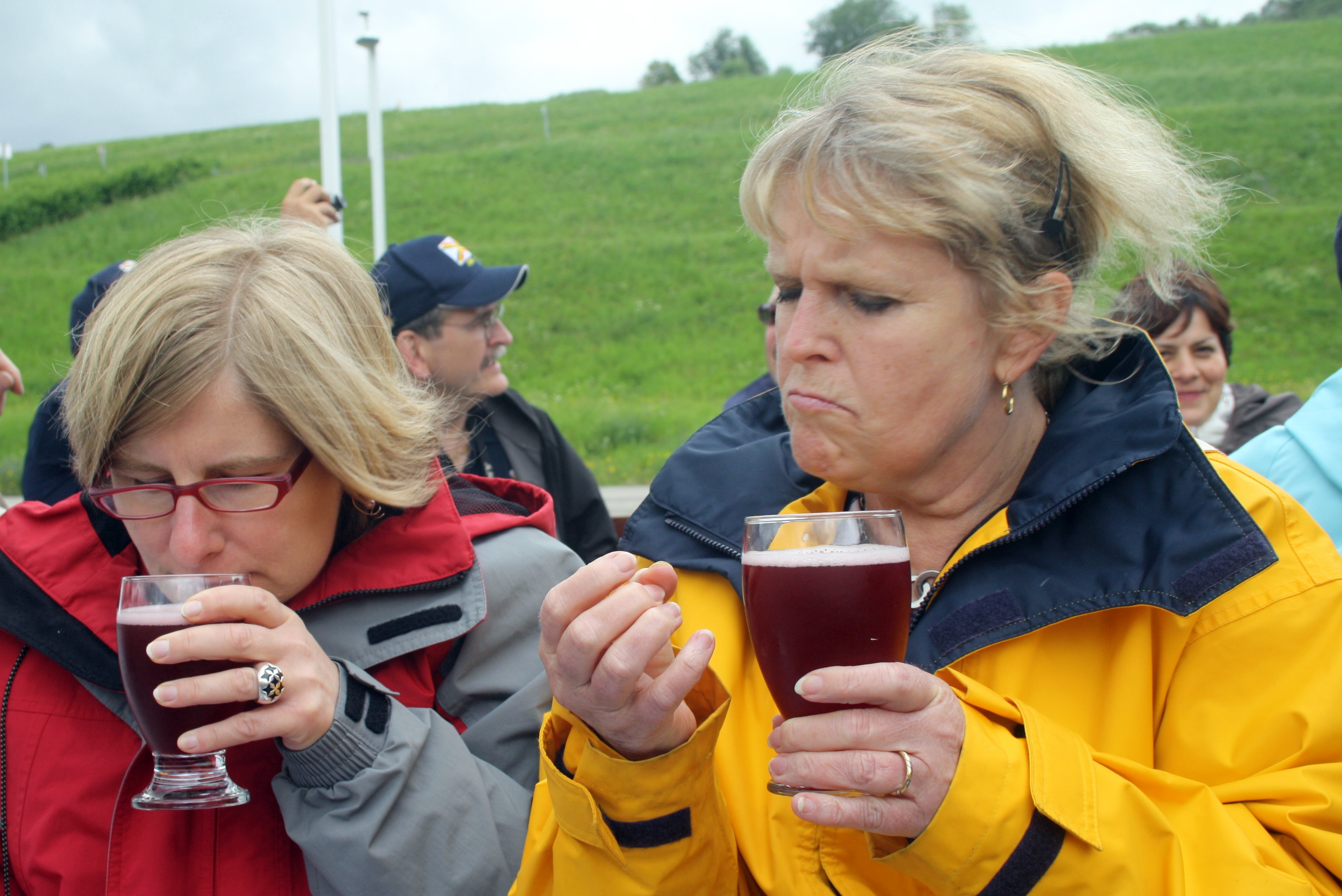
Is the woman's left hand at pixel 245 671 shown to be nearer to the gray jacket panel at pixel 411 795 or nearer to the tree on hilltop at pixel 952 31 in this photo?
the gray jacket panel at pixel 411 795

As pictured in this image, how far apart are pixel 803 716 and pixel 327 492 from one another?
3.52ft

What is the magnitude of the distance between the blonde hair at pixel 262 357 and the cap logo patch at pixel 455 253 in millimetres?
2647

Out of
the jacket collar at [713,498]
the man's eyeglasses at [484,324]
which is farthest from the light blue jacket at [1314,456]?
the man's eyeglasses at [484,324]

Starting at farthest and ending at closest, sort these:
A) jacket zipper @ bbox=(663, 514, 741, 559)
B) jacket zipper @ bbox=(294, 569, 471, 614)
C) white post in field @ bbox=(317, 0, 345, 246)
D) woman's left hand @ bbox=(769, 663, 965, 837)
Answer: white post in field @ bbox=(317, 0, 345, 246), jacket zipper @ bbox=(294, 569, 471, 614), jacket zipper @ bbox=(663, 514, 741, 559), woman's left hand @ bbox=(769, 663, 965, 837)

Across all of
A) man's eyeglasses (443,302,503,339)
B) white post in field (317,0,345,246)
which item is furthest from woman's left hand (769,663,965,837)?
white post in field (317,0,345,246)

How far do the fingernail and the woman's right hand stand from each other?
0.15 metres

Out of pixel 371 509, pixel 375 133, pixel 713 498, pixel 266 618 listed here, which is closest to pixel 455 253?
pixel 371 509

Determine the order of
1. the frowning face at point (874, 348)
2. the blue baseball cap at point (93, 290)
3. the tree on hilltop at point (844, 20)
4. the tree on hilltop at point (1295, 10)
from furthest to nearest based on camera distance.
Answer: the tree on hilltop at point (844, 20)
the tree on hilltop at point (1295, 10)
the blue baseball cap at point (93, 290)
the frowning face at point (874, 348)

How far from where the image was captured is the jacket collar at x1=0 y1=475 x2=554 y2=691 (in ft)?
5.78

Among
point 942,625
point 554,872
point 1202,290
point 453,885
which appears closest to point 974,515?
point 942,625

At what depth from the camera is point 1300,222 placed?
22.4 metres

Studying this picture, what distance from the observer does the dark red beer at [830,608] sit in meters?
1.23

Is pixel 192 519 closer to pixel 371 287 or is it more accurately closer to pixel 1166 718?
pixel 371 287

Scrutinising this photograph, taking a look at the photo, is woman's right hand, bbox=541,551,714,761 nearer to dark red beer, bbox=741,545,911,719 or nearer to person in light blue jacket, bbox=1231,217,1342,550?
dark red beer, bbox=741,545,911,719
